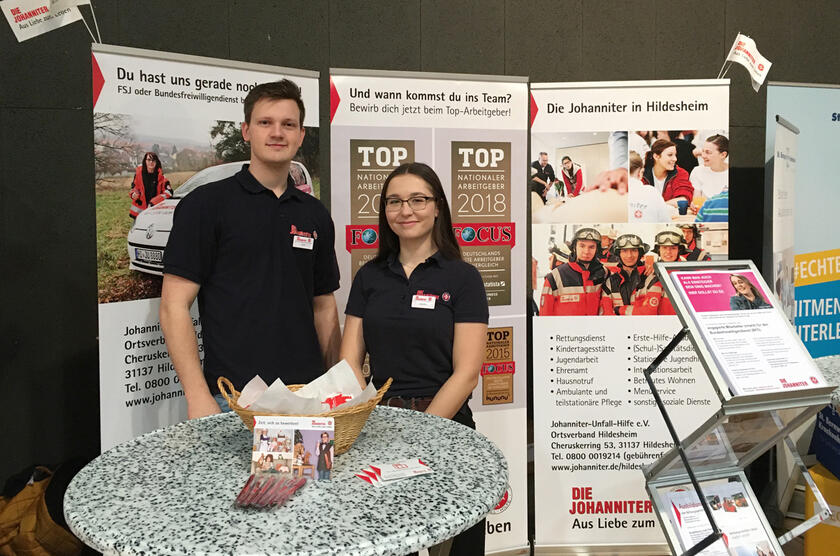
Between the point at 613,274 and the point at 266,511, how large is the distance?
2240mm

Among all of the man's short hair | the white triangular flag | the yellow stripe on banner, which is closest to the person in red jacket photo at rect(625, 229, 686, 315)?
the white triangular flag

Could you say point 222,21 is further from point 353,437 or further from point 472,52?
point 353,437

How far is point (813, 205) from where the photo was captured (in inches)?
137

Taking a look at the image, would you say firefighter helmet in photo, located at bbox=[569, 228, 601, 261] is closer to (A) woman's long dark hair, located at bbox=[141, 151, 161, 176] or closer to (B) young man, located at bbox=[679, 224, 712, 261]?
(B) young man, located at bbox=[679, 224, 712, 261]

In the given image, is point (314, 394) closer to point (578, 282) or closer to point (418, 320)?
point (418, 320)

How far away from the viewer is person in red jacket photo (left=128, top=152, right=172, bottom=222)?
8.25ft

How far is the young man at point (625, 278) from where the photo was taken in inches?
120

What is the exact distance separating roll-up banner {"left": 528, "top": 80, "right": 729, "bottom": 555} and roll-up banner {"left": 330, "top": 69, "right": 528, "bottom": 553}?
9 centimetres

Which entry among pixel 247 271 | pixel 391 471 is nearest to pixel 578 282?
pixel 247 271

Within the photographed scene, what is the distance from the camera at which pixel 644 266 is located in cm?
305

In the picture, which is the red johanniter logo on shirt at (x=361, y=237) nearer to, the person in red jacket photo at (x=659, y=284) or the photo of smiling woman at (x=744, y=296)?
the person in red jacket photo at (x=659, y=284)

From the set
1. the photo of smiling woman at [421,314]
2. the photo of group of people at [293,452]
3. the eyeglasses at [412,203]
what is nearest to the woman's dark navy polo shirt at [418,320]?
the photo of smiling woman at [421,314]

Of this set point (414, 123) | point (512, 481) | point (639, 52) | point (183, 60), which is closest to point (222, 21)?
point (183, 60)

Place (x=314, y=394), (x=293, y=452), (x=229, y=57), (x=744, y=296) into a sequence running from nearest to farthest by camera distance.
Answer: (x=293, y=452) < (x=314, y=394) < (x=744, y=296) < (x=229, y=57)
